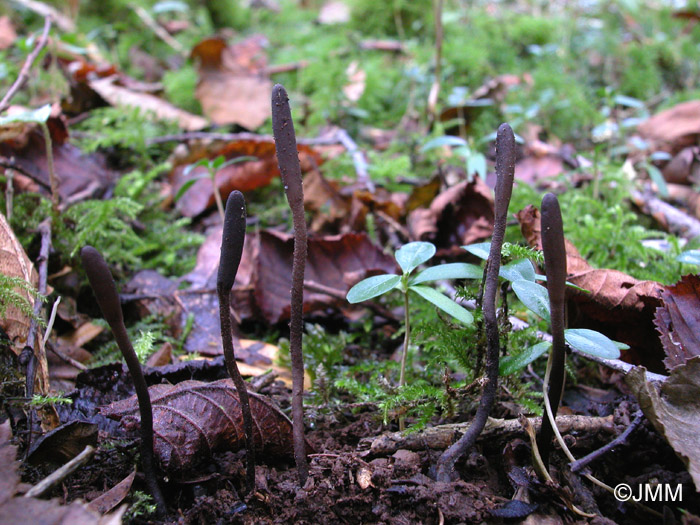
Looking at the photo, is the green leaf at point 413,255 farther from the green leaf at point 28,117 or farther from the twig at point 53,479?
the green leaf at point 28,117

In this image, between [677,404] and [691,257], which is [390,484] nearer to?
[677,404]

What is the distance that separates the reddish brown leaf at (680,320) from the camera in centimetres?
135

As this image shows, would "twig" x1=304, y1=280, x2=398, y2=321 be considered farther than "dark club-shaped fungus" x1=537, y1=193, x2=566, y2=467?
Yes

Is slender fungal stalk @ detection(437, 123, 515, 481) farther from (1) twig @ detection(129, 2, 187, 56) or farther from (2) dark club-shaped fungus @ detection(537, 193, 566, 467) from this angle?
(1) twig @ detection(129, 2, 187, 56)

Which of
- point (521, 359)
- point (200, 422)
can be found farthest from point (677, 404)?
point (200, 422)

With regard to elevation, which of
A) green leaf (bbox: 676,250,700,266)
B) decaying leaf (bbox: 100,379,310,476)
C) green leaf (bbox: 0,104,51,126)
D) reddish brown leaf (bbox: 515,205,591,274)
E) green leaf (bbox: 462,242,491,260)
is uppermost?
green leaf (bbox: 0,104,51,126)

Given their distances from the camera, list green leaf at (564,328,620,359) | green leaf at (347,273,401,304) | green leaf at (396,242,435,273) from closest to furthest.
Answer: green leaf at (564,328,620,359) → green leaf at (347,273,401,304) → green leaf at (396,242,435,273)

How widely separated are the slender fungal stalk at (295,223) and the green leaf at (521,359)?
475 millimetres

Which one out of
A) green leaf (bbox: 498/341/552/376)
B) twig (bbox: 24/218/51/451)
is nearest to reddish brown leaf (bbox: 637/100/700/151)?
green leaf (bbox: 498/341/552/376)

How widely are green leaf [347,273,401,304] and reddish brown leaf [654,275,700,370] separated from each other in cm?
70

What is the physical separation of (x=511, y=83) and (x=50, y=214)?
11.7ft

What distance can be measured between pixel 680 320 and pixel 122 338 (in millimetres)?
1370

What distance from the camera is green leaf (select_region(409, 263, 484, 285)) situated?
137 centimetres

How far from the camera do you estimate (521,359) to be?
1221 mm
